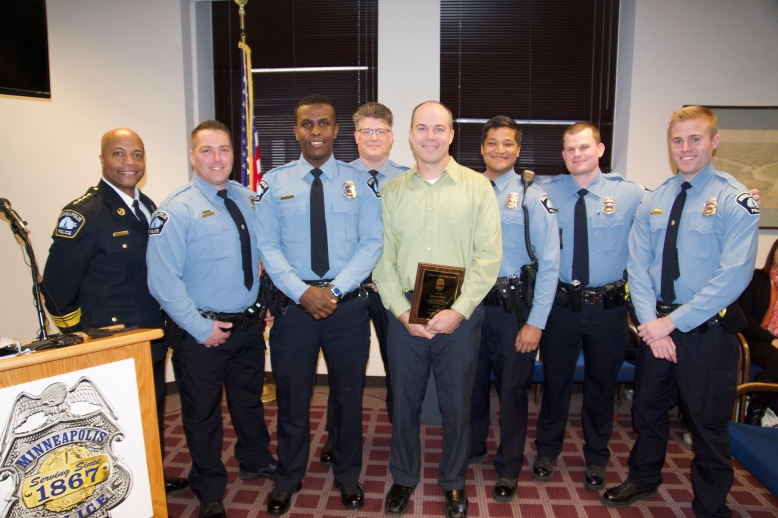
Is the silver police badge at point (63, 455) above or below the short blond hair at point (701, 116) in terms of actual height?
below

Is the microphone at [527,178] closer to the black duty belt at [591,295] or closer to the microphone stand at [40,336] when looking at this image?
the black duty belt at [591,295]

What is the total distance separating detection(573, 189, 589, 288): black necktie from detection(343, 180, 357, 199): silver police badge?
1.32 m

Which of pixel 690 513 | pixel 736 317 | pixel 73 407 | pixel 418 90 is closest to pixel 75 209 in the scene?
pixel 73 407

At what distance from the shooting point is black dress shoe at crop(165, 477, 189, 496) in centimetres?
292

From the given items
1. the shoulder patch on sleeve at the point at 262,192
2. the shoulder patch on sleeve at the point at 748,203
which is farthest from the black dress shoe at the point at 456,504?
the shoulder patch on sleeve at the point at 748,203

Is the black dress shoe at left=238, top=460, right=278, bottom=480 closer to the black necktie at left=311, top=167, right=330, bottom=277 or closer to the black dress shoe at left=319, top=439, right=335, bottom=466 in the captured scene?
the black dress shoe at left=319, top=439, right=335, bottom=466

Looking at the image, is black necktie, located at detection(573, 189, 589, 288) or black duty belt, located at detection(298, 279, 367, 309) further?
black necktie, located at detection(573, 189, 589, 288)

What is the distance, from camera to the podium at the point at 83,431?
5.34 ft

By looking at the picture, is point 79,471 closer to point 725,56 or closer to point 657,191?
point 657,191

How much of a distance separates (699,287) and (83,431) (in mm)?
2761

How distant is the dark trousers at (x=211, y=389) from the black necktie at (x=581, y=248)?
1888 millimetres

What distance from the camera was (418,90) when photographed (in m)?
4.45

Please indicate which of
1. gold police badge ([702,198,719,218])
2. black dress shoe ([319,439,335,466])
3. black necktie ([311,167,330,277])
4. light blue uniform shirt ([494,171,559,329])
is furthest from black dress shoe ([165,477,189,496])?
gold police badge ([702,198,719,218])

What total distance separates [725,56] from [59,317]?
209 inches
